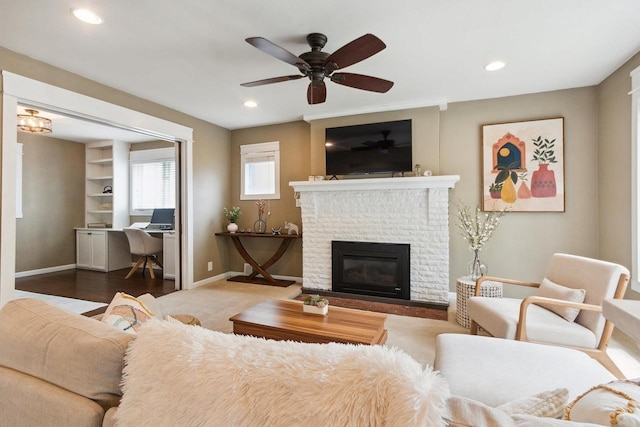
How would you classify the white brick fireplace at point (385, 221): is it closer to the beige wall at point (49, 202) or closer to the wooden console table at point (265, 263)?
the wooden console table at point (265, 263)

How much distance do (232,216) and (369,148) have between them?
2446 millimetres

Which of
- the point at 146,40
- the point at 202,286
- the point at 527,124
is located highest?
the point at 146,40

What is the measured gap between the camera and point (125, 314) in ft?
3.76

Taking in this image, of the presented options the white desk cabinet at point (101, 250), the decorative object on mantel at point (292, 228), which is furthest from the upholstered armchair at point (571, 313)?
the white desk cabinet at point (101, 250)

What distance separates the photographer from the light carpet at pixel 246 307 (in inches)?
101

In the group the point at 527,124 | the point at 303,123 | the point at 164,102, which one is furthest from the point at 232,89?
the point at 527,124

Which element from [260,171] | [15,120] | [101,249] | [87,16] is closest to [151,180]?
[101,249]

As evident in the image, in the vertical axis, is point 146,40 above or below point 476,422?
above

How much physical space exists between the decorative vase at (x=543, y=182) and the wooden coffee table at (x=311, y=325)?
2595mm

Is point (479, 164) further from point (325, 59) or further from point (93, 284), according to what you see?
point (93, 284)

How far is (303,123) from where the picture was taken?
15.1ft

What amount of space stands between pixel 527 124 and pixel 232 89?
11.1 feet

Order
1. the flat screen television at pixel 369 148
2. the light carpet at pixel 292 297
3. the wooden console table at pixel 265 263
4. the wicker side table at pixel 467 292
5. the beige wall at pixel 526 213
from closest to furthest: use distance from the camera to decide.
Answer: the light carpet at pixel 292 297
the wicker side table at pixel 467 292
the beige wall at pixel 526 213
the flat screen television at pixel 369 148
the wooden console table at pixel 265 263

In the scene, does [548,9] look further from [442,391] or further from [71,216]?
[71,216]
